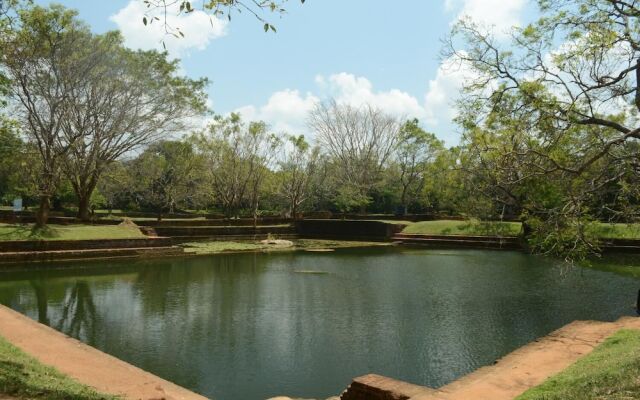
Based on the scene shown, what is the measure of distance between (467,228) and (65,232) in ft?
81.5

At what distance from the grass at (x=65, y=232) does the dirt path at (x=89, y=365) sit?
47.4 ft

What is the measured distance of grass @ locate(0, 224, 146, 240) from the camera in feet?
75.0

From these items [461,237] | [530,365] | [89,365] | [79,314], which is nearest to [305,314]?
→ [79,314]

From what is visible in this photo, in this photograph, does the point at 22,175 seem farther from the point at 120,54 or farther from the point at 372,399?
the point at 372,399

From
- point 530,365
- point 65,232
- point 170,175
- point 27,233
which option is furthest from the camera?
point 170,175

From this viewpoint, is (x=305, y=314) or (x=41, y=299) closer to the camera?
(x=305, y=314)

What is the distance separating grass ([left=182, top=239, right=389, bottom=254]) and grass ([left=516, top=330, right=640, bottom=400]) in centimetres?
2273

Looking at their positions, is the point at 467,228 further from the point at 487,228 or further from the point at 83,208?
the point at 83,208

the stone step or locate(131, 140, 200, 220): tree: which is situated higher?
locate(131, 140, 200, 220): tree

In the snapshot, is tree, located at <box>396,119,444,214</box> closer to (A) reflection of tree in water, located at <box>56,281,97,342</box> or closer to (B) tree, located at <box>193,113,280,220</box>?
(B) tree, located at <box>193,113,280,220</box>

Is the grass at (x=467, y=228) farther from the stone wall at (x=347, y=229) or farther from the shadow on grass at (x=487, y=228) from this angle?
the stone wall at (x=347, y=229)

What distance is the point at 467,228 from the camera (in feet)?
115

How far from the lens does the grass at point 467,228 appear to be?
33.5 meters

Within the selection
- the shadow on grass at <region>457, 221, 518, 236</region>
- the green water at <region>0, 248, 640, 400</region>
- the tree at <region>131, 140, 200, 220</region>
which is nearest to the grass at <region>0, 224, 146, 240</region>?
the green water at <region>0, 248, 640, 400</region>
